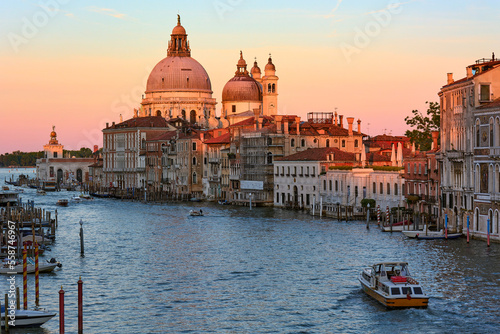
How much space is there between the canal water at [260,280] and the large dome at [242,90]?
6775 cm

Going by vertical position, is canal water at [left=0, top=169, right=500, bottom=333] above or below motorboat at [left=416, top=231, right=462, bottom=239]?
below

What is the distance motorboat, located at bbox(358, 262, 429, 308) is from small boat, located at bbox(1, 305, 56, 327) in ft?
37.0

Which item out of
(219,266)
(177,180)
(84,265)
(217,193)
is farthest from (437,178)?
(177,180)

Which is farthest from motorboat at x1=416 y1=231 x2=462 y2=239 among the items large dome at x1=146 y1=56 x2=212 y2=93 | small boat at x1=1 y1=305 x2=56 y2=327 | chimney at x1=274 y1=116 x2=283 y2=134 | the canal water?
large dome at x1=146 y1=56 x2=212 y2=93

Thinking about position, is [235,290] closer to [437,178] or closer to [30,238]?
[30,238]

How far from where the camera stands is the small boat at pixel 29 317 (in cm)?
2939

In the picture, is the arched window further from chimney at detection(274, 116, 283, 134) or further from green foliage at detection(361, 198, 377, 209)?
green foliage at detection(361, 198, 377, 209)

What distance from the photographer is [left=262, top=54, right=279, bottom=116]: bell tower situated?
121m

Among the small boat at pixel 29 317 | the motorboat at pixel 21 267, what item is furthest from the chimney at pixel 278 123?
the small boat at pixel 29 317

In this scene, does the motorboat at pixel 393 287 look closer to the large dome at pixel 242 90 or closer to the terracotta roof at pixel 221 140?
the terracotta roof at pixel 221 140

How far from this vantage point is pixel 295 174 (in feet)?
275

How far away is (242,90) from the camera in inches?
5162

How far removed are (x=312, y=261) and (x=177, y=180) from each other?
224 feet

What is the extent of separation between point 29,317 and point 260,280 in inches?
487
